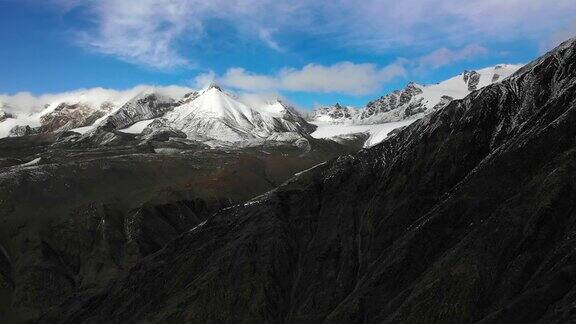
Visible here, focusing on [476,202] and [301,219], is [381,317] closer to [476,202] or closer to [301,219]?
[476,202]

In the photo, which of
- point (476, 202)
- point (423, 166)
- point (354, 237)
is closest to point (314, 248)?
point (354, 237)

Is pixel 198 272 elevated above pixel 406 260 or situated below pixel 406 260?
above

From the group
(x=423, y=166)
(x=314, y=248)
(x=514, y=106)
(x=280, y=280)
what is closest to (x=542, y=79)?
(x=514, y=106)

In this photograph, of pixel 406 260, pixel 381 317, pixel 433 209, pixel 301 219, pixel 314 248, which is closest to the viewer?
pixel 381 317

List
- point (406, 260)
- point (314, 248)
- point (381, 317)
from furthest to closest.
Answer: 1. point (314, 248)
2. point (406, 260)
3. point (381, 317)

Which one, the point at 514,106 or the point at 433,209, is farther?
the point at 514,106

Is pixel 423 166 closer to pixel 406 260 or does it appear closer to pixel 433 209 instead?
pixel 433 209

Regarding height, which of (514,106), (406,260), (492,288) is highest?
(514,106)
